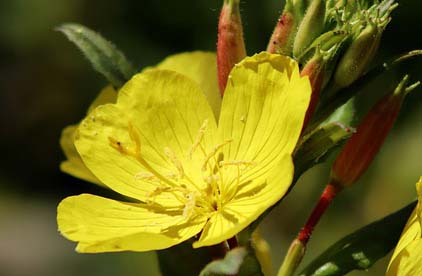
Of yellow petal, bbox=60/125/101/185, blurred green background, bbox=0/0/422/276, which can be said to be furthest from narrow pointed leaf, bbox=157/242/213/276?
blurred green background, bbox=0/0/422/276

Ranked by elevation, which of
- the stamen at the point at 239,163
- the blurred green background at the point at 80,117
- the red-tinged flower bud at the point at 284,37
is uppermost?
the red-tinged flower bud at the point at 284,37

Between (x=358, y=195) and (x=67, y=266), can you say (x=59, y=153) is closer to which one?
(x=67, y=266)

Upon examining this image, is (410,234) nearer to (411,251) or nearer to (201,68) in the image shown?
(411,251)

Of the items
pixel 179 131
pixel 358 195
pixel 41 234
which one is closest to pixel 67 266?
pixel 41 234

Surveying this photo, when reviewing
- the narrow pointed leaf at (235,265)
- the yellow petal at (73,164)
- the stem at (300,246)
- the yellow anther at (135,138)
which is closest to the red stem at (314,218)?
the stem at (300,246)

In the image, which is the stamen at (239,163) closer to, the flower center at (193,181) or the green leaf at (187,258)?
the flower center at (193,181)
